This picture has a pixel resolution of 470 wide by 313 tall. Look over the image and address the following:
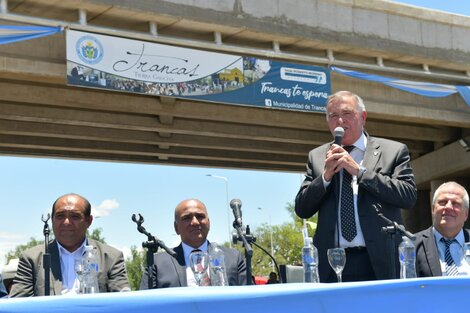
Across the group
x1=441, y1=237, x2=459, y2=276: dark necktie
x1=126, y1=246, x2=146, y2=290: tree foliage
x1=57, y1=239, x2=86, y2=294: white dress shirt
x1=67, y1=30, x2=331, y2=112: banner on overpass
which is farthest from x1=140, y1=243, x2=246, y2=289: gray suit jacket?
x1=126, y1=246, x2=146, y2=290: tree foliage

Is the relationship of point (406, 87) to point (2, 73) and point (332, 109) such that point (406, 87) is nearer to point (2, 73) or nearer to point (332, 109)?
point (2, 73)

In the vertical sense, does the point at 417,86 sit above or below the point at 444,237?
above

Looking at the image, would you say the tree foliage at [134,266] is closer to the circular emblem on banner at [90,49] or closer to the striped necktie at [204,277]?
the circular emblem on banner at [90,49]

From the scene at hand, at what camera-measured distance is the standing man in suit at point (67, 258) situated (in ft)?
16.9

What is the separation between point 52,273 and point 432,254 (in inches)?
97.4

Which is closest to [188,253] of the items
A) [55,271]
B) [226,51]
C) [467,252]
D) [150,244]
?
[55,271]

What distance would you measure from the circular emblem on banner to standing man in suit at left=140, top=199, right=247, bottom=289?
1029cm

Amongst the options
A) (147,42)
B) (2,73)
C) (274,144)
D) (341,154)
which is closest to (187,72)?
(147,42)

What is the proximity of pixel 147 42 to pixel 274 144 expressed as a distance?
32.9 feet

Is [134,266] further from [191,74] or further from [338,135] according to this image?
[338,135]

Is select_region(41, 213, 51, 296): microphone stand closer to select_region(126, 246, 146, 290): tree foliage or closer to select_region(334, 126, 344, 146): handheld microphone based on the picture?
select_region(334, 126, 344, 146): handheld microphone

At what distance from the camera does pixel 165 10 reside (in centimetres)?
1650

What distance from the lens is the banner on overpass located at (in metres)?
15.8

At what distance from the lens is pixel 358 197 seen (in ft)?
14.6
